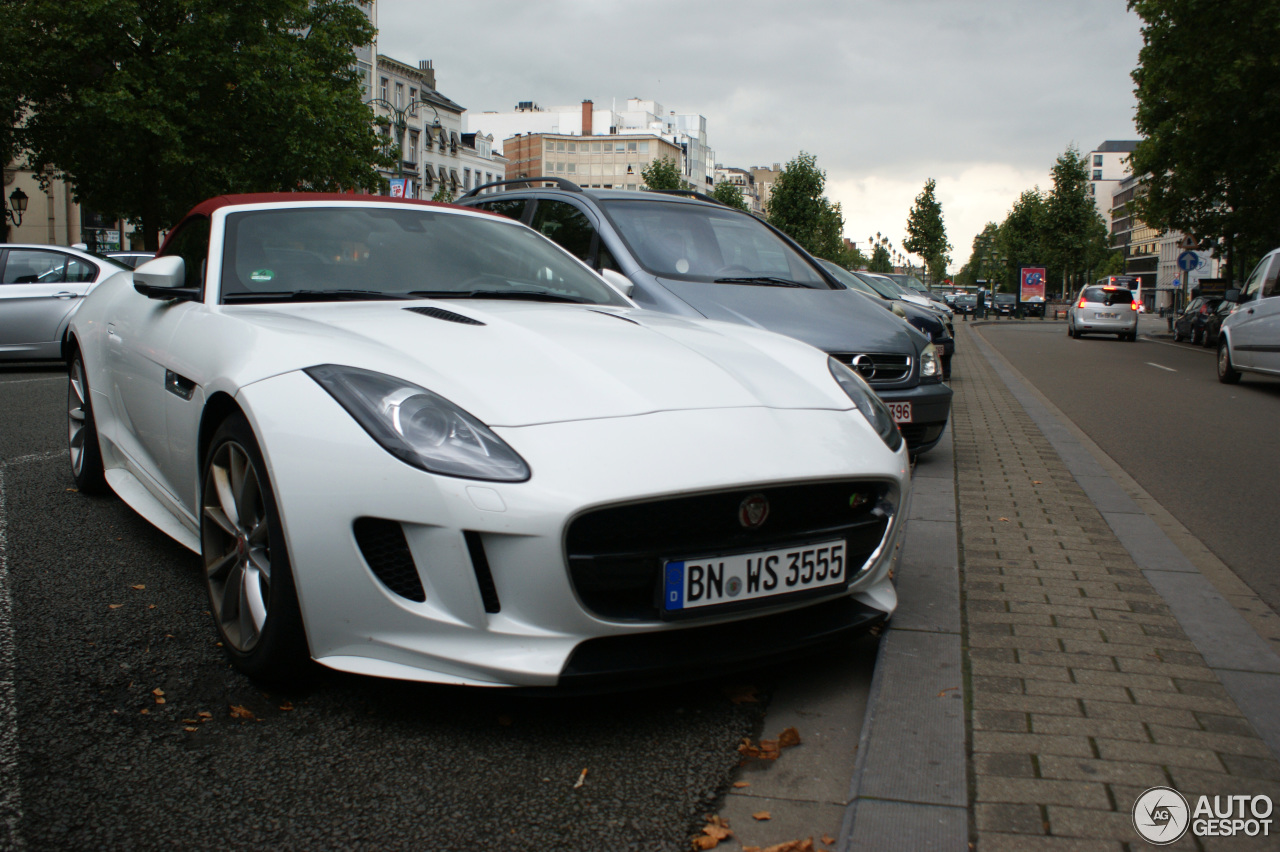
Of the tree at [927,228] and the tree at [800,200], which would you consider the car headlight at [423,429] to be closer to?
the tree at [800,200]

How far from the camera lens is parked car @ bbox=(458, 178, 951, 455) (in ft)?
20.4

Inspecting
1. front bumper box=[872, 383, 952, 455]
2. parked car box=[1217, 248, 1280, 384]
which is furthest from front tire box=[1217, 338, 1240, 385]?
front bumper box=[872, 383, 952, 455]

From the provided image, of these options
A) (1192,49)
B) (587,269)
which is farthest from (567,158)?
(587,269)

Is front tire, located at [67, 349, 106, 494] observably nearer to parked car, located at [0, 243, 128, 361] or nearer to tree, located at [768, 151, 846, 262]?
parked car, located at [0, 243, 128, 361]

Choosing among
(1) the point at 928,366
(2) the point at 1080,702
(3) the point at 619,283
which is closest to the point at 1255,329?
(1) the point at 928,366

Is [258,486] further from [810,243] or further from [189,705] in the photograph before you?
[810,243]

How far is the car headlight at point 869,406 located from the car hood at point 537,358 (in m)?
0.05

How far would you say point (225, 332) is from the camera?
312 centimetres

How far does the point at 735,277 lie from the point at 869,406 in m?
3.66

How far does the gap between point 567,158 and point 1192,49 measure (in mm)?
108278

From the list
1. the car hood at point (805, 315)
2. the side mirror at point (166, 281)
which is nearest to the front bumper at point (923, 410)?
the car hood at point (805, 315)

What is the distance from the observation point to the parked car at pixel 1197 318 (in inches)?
1057

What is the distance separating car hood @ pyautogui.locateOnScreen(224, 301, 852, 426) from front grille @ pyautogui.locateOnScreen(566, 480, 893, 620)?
0.91 feet

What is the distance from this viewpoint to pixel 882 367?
6336 mm
